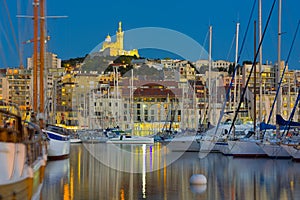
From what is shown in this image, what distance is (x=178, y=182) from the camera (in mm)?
32125

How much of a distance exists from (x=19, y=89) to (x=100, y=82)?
30.2 m

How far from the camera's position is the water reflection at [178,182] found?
26.6 m

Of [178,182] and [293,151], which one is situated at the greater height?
[293,151]

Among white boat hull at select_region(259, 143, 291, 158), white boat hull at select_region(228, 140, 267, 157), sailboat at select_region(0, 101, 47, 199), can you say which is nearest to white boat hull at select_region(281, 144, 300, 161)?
white boat hull at select_region(259, 143, 291, 158)

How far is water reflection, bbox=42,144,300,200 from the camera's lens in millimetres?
26594

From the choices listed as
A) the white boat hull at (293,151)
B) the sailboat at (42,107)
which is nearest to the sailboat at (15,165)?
the sailboat at (42,107)

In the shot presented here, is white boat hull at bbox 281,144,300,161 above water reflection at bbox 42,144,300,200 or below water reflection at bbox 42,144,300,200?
above

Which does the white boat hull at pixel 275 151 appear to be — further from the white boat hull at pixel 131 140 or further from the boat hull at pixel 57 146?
the white boat hull at pixel 131 140

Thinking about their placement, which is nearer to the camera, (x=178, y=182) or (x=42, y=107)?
(x=178, y=182)

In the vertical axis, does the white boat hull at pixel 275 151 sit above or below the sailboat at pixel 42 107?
below

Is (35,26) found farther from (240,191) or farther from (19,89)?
(19,89)

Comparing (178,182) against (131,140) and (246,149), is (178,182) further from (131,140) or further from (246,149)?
(131,140)

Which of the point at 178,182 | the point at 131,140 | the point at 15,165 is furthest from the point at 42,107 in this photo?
the point at 131,140

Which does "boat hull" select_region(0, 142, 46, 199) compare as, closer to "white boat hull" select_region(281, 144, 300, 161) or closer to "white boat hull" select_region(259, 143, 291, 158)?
"white boat hull" select_region(281, 144, 300, 161)
